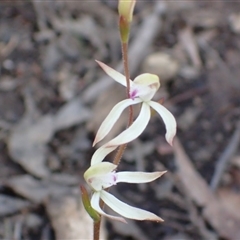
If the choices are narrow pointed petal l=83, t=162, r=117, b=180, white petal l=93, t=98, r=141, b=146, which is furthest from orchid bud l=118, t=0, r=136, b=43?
narrow pointed petal l=83, t=162, r=117, b=180

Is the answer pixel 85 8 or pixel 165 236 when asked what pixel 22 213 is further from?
pixel 85 8

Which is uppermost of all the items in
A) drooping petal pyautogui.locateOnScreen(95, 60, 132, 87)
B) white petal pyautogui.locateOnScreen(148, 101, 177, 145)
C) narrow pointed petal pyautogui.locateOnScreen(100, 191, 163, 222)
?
drooping petal pyautogui.locateOnScreen(95, 60, 132, 87)

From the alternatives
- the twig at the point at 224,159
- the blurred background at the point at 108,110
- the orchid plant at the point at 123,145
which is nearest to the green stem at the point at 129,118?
the orchid plant at the point at 123,145

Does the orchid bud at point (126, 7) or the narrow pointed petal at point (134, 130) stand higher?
the orchid bud at point (126, 7)

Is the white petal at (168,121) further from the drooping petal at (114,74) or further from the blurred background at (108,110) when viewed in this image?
the blurred background at (108,110)

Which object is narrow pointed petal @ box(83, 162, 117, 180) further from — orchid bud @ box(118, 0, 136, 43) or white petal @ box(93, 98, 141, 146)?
orchid bud @ box(118, 0, 136, 43)
